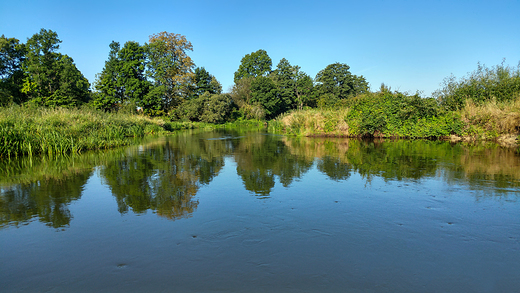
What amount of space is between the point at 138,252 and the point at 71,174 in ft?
20.4

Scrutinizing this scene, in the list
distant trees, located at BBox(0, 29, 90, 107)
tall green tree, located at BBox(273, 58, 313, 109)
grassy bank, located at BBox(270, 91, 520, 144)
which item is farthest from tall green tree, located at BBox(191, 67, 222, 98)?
grassy bank, located at BBox(270, 91, 520, 144)

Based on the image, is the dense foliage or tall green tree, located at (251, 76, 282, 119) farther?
tall green tree, located at (251, 76, 282, 119)

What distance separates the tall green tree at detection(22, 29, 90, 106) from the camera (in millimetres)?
38906

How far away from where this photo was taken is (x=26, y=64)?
132 feet

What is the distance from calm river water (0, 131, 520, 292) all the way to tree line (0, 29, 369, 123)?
114ft

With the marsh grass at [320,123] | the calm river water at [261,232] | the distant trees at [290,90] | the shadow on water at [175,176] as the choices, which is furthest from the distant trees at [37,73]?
the calm river water at [261,232]

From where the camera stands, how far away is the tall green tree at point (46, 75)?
38.9m

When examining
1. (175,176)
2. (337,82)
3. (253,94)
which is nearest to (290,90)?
(253,94)

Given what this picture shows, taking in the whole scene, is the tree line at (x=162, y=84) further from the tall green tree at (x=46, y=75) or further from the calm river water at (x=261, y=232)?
the calm river water at (x=261, y=232)

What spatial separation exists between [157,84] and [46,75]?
14.6m

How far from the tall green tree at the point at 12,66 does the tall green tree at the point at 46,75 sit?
1.03 meters

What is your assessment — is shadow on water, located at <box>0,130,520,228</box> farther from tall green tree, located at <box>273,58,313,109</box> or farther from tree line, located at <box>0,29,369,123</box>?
tall green tree, located at <box>273,58,313,109</box>

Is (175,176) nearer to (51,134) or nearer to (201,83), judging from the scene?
(51,134)

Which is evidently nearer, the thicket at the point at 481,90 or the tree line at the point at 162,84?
the thicket at the point at 481,90
